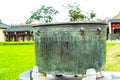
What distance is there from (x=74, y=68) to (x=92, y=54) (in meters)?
0.35

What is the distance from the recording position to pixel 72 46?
451cm

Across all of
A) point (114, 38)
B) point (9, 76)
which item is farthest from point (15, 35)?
point (9, 76)

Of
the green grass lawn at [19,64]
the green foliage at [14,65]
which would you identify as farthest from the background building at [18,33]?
the green foliage at [14,65]

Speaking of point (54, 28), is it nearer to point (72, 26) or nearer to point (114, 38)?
point (72, 26)

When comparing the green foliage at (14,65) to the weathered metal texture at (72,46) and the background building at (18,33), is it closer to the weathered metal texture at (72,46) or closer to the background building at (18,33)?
the weathered metal texture at (72,46)

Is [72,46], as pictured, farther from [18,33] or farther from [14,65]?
[18,33]

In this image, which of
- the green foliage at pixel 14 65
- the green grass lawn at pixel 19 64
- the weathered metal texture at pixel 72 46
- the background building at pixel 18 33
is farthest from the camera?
the background building at pixel 18 33

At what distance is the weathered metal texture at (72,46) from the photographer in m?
4.48

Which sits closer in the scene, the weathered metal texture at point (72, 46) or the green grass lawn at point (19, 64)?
the weathered metal texture at point (72, 46)

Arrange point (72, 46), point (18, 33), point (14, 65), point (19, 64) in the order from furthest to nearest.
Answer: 1. point (18, 33)
2. point (19, 64)
3. point (14, 65)
4. point (72, 46)

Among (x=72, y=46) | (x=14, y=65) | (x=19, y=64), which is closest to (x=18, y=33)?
(x=19, y=64)

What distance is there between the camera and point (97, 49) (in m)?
4.64

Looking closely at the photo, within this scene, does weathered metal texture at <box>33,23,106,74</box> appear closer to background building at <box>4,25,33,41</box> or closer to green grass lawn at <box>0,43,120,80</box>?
green grass lawn at <box>0,43,120,80</box>

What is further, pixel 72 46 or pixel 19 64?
pixel 19 64
